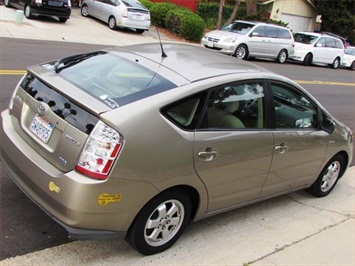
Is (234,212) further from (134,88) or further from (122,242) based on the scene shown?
(134,88)

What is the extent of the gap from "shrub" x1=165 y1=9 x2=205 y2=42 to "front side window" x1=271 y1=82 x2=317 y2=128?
19014 millimetres

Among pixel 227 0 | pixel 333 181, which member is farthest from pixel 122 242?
pixel 227 0

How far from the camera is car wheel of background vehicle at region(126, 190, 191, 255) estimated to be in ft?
11.6

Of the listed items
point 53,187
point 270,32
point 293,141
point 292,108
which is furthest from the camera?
point 270,32

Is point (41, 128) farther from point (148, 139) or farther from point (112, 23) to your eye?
point (112, 23)

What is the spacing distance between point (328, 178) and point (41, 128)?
3611 mm

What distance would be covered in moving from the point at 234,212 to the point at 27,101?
238cm

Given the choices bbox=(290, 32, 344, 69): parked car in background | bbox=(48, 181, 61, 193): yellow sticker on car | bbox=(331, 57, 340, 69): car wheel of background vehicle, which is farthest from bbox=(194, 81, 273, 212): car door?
bbox=(331, 57, 340, 69): car wheel of background vehicle

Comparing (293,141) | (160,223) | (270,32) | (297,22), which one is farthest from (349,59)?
(160,223)

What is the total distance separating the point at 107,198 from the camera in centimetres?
325

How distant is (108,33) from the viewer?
2053 centimetres

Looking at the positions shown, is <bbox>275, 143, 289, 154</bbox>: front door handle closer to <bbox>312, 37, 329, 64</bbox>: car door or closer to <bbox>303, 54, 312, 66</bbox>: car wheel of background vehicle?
<bbox>303, 54, 312, 66</bbox>: car wheel of background vehicle

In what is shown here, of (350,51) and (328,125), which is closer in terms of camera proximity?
(328,125)

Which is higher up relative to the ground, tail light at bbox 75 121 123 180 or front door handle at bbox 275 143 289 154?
tail light at bbox 75 121 123 180
